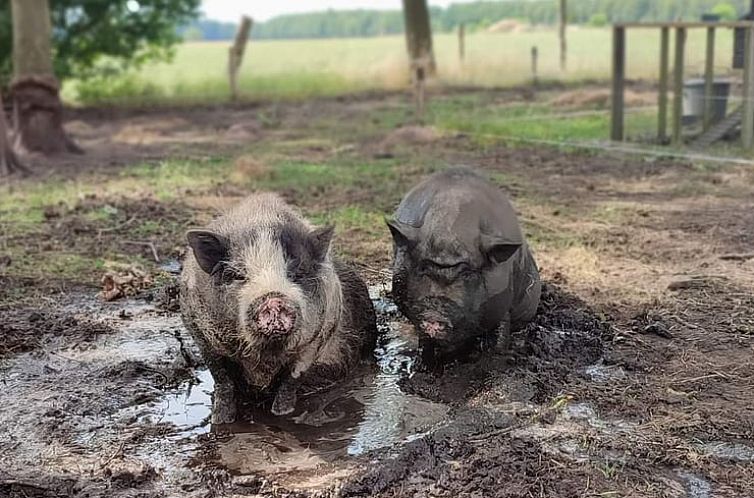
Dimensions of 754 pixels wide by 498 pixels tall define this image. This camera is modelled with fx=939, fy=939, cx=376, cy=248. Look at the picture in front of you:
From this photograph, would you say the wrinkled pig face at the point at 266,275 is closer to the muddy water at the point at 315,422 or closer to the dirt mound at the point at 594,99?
the muddy water at the point at 315,422

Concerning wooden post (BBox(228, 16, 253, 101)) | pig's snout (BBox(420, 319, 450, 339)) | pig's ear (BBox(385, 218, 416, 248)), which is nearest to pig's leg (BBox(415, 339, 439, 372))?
pig's snout (BBox(420, 319, 450, 339))

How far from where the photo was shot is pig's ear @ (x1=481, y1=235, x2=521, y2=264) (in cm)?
486

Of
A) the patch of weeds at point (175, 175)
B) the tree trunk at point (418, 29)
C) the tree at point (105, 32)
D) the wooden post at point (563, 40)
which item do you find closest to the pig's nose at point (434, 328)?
the patch of weeds at point (175, 175)

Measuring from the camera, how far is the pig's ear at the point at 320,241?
4.50 meters

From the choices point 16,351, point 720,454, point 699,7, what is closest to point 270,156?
point 16,351

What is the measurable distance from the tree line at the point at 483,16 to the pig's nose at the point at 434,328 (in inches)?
469

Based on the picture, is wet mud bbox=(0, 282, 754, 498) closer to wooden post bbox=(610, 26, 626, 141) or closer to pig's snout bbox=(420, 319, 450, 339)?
pig's snout bbox=(420, 319, 450, 339)

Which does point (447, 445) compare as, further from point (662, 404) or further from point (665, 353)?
point (665, 353)

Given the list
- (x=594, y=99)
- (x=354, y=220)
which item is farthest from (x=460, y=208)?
(x=594, y=99)

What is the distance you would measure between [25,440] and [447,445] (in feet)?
6.43

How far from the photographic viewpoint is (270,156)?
13.1 meters

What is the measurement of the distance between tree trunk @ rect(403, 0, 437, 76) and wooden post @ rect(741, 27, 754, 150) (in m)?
14.7

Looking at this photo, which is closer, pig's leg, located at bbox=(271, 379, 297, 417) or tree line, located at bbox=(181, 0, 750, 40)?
pig's leg, located at bbox=(271, 379, 297, 417)

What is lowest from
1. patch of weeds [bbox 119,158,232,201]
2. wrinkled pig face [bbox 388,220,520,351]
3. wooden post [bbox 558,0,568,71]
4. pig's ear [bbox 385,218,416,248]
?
patch of weeds [bbox 119,158,232,201]
